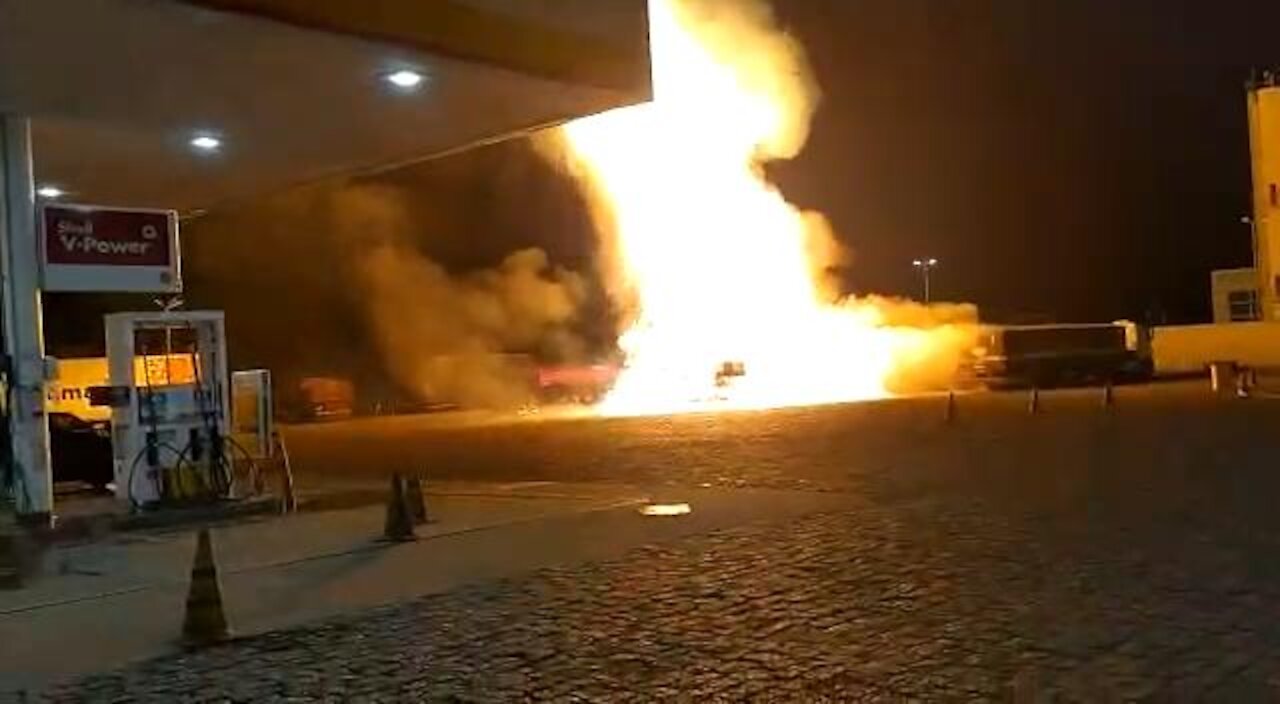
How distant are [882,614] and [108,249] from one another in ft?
35.9

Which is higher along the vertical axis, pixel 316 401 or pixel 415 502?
pixel 316 401

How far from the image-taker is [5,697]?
27.0 feet

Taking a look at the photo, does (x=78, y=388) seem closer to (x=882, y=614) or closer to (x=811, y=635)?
(x=882, y=614)

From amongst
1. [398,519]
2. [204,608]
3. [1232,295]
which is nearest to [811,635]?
[204,608]

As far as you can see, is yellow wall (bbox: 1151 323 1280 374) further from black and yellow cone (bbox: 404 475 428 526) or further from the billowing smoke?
black and yellow cone (bbox: 404 475 428 526)

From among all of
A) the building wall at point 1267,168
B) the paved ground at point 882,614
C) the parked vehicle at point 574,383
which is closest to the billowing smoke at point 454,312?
the parked vehicle at point 574,383

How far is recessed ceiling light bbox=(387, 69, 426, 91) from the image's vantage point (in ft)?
53.9

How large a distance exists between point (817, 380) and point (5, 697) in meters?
45.5

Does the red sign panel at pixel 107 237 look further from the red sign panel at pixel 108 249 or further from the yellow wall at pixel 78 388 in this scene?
the yellow wall at pixel 78 388

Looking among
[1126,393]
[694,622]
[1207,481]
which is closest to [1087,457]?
[1207,481]

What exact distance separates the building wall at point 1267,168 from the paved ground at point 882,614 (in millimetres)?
39689

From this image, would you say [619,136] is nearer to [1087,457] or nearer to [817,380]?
[817,380]

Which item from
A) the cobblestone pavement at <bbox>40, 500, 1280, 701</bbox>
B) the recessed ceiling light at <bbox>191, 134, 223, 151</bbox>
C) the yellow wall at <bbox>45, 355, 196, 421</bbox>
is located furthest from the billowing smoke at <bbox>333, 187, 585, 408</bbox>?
the cobblestone pavement at <bbox>40, 500, 1280, 701</bbox>

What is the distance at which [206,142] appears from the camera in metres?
20.5
